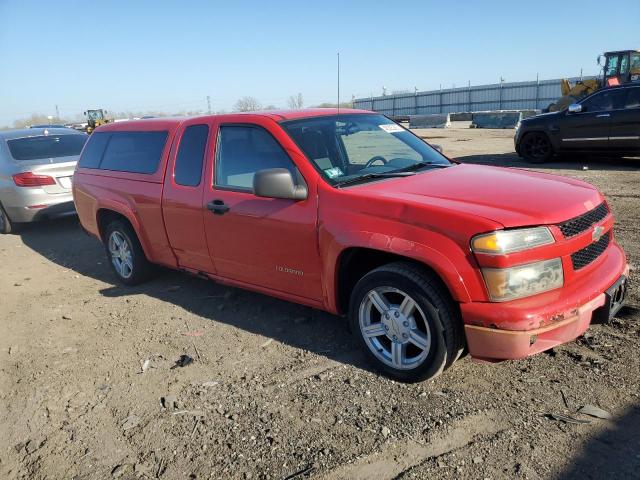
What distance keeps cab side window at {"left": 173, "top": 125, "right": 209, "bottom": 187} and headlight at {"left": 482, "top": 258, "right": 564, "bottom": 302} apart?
104 inches

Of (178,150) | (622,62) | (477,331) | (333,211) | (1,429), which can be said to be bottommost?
(1,429)

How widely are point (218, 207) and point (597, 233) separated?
108 inches

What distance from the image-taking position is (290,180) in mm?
3699

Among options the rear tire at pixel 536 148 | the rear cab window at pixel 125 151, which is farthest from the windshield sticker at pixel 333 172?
the rear tire at pixel 536 148

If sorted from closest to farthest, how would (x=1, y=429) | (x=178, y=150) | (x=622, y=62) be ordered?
1. (x=1, y=429)
2. (x=178, y=150)
3. (x=622, y=62)

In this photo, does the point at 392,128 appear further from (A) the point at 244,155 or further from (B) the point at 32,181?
(B) the point at 32,181

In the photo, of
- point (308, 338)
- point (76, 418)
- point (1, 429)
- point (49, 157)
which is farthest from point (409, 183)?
point (49, 157)

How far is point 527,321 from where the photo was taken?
2.93 metres

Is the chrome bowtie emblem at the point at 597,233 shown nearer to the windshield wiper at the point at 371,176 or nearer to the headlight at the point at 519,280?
the headlight at the point at 519,280

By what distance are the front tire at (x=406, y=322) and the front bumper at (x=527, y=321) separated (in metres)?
0.16

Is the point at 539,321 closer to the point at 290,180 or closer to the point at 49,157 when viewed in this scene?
Result: the point at 290,180

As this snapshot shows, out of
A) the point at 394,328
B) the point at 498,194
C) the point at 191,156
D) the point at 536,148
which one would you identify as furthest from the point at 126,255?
the point at 536,148

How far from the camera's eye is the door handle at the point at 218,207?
4.25 metres

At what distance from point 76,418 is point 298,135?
8.09 ft
